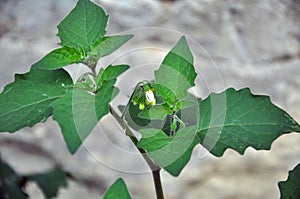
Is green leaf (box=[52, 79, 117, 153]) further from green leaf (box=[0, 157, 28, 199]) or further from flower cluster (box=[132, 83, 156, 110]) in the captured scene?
green leaf (box=[0, 157, 28, 199])

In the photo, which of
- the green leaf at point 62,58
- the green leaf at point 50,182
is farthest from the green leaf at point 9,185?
the green leaf at point 62,58

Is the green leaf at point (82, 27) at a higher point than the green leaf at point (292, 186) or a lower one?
higher

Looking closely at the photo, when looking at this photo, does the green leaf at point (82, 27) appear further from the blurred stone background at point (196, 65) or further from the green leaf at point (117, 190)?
the blurred stone background at point (196, 65)

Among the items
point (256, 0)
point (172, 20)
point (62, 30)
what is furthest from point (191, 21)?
point (62, 30)

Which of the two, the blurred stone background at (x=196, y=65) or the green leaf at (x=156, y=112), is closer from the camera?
the green leaf at (x=156, y=112)

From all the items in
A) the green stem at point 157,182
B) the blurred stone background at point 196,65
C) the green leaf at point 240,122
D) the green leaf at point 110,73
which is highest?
the blurred stone background at point 196,65

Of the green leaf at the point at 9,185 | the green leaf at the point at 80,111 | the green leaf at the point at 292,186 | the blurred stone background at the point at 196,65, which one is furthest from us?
the blurred stone background at the point at 196,65

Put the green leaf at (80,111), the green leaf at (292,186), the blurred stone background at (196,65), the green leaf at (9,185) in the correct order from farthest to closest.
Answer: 1. the blurred stone background at (196,65)
2. the green leaf at (9,185)
3. the green leaf at (292,186)
4. the green leaf at (80,111)

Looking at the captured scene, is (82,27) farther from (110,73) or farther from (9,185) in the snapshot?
(9,185)
